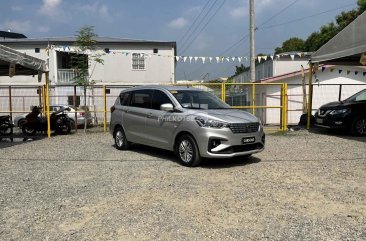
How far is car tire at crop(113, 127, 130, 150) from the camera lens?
34.3 ft

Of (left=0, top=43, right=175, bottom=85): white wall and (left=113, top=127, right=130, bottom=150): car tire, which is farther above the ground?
(left=0, top=43, right=175, bottom=85): white wall

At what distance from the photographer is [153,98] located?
9391mm

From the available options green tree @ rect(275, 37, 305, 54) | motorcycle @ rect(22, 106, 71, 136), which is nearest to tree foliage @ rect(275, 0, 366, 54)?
green tree @ rect(275, 37, 305, 54)

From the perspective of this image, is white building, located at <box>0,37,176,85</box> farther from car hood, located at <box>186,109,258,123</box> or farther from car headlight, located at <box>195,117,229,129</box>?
car headlight, located at <box>195,117,229,129</box>

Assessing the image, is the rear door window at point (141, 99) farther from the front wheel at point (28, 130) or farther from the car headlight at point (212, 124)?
the front wheel at point (28, 130)

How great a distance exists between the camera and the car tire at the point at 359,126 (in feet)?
42.9

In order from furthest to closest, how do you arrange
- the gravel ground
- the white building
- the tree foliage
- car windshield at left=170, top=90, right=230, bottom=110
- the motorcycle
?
the tree foliage → the white building → the motorcycle → car windshield at left=170, top=90, right=230, bottom=110 → the gravel ground

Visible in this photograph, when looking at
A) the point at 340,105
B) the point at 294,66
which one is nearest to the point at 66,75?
the point at 294,66

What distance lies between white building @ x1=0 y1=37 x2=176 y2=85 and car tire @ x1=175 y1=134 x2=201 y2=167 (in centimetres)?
2068

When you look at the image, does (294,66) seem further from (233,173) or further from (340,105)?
(233,173)

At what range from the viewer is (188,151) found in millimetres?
8094

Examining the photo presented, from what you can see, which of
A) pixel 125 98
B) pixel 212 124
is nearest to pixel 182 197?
pixel 212 124

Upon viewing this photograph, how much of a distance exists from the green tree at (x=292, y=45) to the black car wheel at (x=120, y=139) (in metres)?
48.9

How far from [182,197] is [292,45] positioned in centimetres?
5585
